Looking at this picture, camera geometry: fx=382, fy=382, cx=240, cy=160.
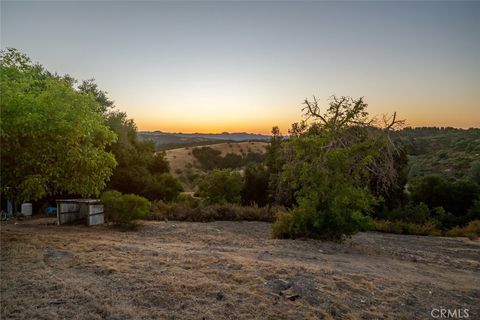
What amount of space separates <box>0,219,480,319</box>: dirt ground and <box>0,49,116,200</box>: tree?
1.45m

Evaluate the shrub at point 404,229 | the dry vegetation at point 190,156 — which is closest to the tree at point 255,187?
the shrub at point 404,229

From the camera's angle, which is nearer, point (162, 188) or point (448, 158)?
point (162, 188)

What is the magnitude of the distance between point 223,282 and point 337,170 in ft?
19.2

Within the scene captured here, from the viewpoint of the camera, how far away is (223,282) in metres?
6.05

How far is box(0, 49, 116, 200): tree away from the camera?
7.88m

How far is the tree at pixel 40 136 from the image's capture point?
788 centimetres

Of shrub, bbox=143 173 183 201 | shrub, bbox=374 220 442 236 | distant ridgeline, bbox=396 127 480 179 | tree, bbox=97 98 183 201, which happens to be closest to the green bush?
shrub, bbox=374 220 442 236

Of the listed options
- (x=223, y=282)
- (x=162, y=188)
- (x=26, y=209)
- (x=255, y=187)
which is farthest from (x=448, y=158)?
(x=223, y=282)

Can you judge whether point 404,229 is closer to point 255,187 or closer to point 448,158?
point 255,187

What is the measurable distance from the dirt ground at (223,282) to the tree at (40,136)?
145 centimetres

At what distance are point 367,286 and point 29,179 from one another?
7130 millimetres

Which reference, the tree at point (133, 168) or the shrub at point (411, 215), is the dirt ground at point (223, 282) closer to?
the shrub at point (411, 215)

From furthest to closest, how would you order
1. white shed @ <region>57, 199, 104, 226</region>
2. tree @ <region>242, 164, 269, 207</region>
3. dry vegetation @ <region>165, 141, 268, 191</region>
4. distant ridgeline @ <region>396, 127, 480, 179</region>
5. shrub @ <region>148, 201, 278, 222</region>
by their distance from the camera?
dry vegetation @ <region>165, 141, 268, 191</region> < distant ridgeline @ <region>396, 127, 480, 179</region> < tree @ <region>242, 164, 269, 207</region> < shrub @ <region>148, 201, 278, 222</region> < white shed @ <region>57, 199, 104, 226</region>

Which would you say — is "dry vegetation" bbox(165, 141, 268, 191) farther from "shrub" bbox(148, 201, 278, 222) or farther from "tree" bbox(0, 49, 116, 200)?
"tree" bbox(0, 49, 116, 200)
